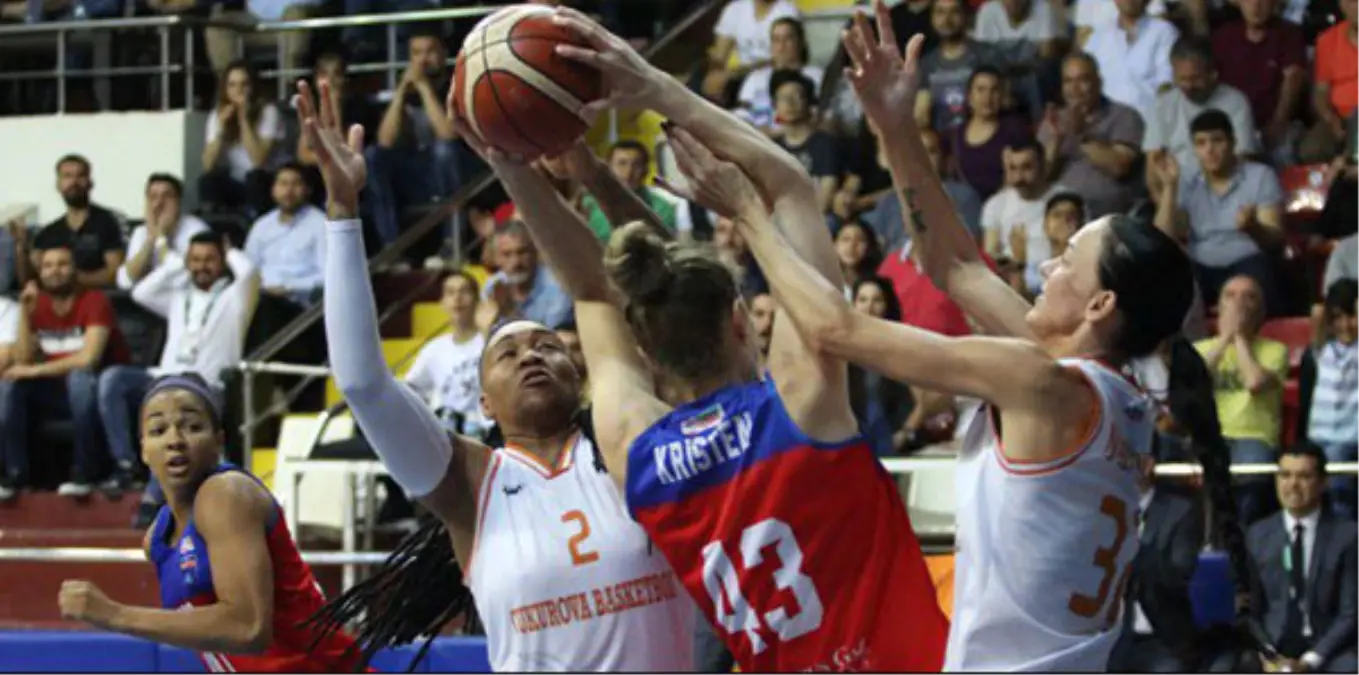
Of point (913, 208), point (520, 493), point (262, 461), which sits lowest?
point (262, 461)

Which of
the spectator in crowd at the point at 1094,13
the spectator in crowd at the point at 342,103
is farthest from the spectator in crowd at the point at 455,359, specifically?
the spectator in crowd at the point at 1094,13

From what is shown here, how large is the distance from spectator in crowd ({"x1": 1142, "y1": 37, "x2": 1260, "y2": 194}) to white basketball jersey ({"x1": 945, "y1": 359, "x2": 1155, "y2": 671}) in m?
6.58

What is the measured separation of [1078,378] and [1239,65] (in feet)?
23.9

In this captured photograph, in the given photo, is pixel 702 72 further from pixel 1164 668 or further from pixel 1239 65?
pixel 1164 668

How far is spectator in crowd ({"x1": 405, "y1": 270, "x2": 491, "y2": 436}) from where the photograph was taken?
9.88 meters

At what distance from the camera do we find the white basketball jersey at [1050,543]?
3857mm

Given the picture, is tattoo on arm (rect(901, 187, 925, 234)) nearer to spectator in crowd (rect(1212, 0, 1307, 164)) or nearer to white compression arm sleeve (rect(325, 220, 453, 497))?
white compression arm sleeve (rect(325, 220, 453, 497))

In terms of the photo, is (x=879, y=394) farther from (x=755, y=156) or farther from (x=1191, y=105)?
(x=755, y=156)

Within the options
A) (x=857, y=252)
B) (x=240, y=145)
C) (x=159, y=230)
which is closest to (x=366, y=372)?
(x=857, y=252)

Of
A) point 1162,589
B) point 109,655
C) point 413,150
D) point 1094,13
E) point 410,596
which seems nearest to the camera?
point 410,596

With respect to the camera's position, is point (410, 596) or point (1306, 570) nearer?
point (410, 596)

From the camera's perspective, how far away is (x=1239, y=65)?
10727 millimetres

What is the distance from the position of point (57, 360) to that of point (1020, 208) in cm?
479

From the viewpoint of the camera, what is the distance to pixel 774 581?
13.1 ft
